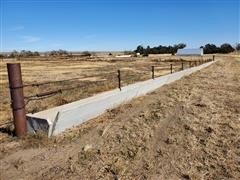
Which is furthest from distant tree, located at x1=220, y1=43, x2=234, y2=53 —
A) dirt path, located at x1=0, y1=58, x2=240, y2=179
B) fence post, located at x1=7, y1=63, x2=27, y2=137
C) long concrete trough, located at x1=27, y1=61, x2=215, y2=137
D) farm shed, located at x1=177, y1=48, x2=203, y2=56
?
fence post, located at x1=7, y1=63, x2=27, y2=137

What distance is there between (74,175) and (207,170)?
2.04 metres

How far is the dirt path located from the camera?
4.66 meters

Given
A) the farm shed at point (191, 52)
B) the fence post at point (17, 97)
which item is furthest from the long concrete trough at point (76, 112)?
the farm shed at point (191, 52)

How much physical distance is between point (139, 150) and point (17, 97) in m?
2.72

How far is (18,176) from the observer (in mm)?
4594

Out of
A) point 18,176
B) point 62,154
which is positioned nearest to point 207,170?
point 62,154

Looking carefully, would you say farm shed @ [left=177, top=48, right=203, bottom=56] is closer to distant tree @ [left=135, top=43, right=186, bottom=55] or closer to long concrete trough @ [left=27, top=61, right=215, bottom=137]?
distant tree @ [left=135, top=43, right=186, bottom=55]

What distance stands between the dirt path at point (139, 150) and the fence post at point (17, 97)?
1.68 feet

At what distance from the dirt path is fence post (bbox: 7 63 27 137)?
0.51 meters

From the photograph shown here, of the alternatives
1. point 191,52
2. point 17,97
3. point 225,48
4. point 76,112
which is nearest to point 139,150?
point 76,112

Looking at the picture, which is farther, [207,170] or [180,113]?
[180,113]

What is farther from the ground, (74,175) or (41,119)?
(41,119)

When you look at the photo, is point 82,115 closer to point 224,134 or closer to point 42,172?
point 42,172

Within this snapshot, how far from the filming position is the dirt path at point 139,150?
466 centimetres
